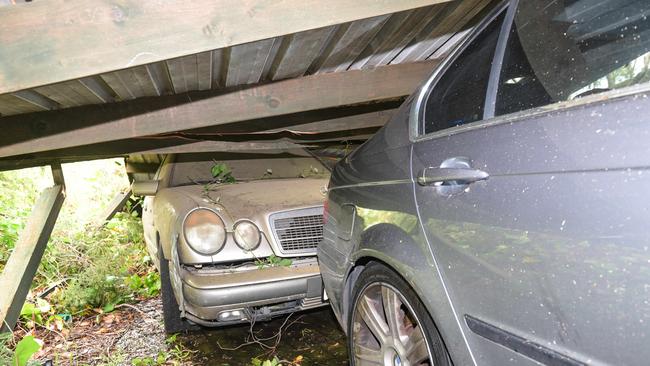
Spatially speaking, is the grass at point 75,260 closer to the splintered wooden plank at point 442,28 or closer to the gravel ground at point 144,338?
the gravel ground at point 144,338

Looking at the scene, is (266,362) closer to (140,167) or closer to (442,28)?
(442,28)

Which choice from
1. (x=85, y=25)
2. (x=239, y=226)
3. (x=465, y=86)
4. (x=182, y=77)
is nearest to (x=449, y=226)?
(x=465, y=86)

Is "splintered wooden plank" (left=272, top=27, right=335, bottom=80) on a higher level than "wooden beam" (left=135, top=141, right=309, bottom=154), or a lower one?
higher

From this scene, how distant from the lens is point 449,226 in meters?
1.56

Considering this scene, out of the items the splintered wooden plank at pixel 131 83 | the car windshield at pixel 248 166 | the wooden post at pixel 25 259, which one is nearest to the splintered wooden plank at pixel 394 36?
the splintered wooden plank at pixel 131 83

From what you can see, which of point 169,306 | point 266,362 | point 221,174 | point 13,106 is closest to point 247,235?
point 266,362

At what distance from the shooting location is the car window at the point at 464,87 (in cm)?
169

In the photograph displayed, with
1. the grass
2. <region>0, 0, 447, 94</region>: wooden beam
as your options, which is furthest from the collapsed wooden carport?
the grass

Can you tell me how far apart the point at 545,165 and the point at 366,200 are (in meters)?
1.06

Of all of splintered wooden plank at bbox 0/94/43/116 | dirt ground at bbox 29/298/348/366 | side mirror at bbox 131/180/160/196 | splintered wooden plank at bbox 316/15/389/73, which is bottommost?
dirt ground at bbox 29/298/348/366

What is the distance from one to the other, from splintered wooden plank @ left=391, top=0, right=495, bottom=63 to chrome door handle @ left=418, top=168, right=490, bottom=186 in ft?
4.16

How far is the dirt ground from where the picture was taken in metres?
3.39

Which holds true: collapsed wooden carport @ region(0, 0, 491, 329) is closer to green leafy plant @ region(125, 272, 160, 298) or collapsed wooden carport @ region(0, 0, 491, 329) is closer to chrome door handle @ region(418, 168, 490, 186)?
chrome door handle @ region(418, 168, 490, 186)

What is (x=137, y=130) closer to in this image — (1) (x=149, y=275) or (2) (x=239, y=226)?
(2) (x=239, y=226)
